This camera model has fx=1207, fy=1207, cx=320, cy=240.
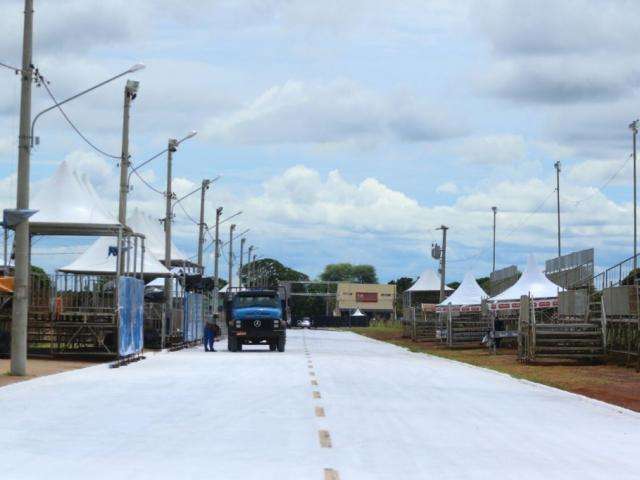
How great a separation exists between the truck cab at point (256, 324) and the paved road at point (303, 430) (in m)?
19.6

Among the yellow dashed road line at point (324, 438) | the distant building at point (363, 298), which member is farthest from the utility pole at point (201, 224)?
the distant building at point (363, 298)

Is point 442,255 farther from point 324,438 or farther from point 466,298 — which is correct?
point 324,438

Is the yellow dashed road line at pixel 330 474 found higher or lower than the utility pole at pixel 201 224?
lower

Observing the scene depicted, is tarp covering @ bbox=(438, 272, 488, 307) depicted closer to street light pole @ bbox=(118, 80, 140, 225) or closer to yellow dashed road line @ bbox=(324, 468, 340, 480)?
street light pole @ bbox=(118, 80, 140, 225)

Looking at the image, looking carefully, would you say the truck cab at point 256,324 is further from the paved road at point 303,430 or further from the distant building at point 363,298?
the distant building at point 363,298

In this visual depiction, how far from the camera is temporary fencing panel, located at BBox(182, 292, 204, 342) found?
5424 centimetres

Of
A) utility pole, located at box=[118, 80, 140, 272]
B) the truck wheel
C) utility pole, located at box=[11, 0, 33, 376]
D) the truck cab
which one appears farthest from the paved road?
the truck wheel

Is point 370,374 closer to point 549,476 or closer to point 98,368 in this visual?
point 98,368

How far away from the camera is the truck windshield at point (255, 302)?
157 ft

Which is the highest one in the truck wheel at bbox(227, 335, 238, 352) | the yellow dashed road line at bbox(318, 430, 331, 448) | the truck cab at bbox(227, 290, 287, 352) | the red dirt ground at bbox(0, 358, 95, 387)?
the truck cab at bbox(227, 290, 287, 352)

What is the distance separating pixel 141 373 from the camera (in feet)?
95.8

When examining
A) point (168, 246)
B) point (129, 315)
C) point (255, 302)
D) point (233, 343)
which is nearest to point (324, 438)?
point (129, 315)

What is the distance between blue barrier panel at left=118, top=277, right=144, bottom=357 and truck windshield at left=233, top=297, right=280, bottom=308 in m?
8.69

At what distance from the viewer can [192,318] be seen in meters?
57.7
